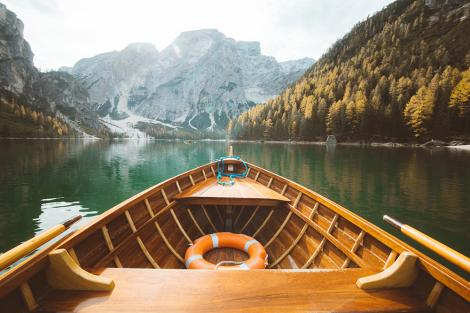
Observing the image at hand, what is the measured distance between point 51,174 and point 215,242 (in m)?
26.3

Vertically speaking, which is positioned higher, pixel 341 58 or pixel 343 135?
pixel 341 58

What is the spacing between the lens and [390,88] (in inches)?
3194

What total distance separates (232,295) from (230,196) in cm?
429

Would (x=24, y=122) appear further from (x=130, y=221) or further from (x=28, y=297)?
(x=28, y=297)

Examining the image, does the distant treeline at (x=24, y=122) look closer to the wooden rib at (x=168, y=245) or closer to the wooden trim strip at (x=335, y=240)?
the wooden rib at (x=168, y=245)

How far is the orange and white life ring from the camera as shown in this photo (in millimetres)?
4895

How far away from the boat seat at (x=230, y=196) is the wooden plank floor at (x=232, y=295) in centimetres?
353

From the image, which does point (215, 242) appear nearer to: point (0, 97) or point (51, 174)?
point (51, 174)

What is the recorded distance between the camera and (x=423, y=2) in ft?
478

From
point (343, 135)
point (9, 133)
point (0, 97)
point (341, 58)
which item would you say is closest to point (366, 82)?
point (343, 135)

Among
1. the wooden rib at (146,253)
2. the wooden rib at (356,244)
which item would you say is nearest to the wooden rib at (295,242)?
the wooden rib at (356,244)

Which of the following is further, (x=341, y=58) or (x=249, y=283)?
(x=341, y=58)

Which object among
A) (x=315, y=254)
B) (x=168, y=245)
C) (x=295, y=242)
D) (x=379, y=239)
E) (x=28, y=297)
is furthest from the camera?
(x=295, y=242)

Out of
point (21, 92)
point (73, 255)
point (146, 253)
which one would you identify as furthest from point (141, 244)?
point (21, 92)
